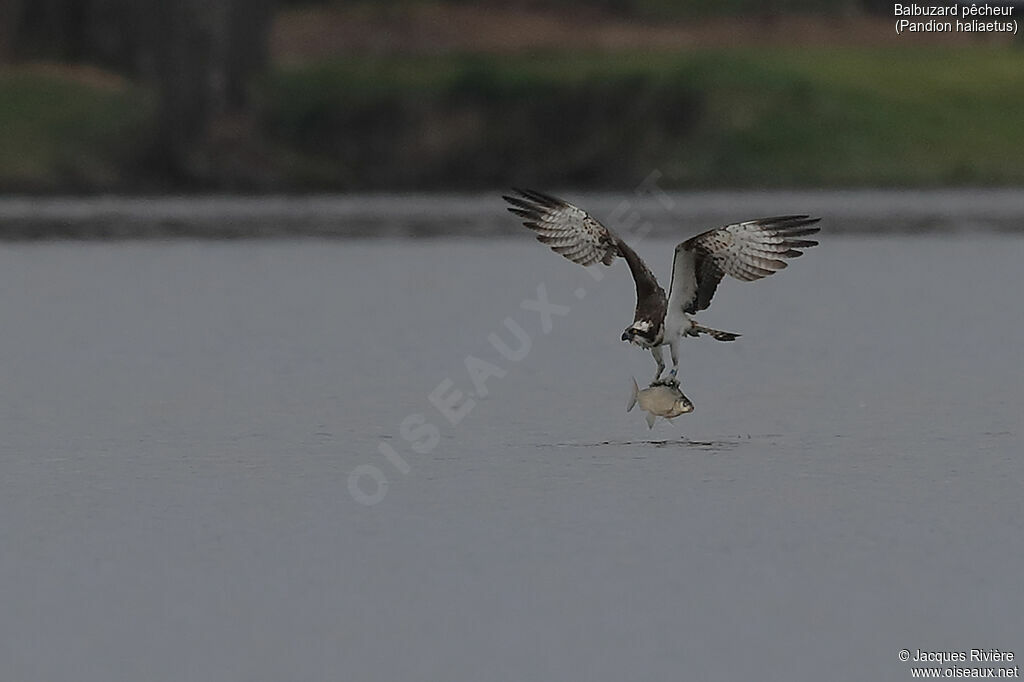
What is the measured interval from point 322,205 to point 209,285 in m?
19.3

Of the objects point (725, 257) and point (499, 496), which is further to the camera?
point (725, 257)

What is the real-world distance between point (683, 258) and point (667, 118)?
41.8m

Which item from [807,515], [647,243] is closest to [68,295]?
[647,243]

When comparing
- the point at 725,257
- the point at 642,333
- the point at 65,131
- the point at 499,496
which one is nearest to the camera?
the point at 499,496

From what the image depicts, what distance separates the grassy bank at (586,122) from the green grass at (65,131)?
0.05 m

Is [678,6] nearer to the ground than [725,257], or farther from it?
nearer to the ground

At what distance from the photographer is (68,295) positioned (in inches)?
1012

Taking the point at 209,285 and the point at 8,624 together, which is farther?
the point at 209,285

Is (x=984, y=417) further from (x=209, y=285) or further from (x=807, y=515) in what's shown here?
(x=209, y=285)

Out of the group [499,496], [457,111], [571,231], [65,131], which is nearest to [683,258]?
[571,231]

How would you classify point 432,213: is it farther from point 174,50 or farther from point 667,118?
point 667,118

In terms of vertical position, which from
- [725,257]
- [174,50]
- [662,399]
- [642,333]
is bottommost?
[174,50]

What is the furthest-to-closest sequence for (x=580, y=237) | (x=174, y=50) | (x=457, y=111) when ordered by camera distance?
(x=457, y=111), (x=174, y=50), (x=580, y=237)

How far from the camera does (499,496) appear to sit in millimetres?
13102
